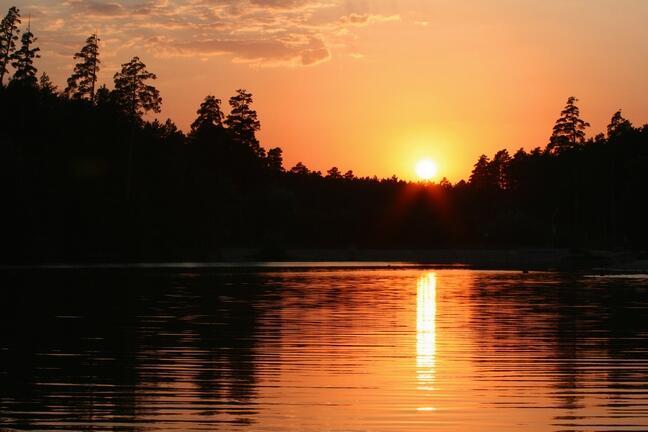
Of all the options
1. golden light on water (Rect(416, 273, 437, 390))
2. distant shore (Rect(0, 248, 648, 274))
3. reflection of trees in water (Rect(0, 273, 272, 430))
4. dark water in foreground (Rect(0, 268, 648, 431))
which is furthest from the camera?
distant shore (Rect(0, 248, 648, 274))

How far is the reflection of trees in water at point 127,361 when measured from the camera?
49.5 ft

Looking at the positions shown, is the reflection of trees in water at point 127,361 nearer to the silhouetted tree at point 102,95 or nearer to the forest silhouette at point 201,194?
the forest silhouette at point 201,194

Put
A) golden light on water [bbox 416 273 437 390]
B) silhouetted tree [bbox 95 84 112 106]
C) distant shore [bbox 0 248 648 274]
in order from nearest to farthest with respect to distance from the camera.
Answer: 1. golden light on water [bbox 416 273 437 390]
2. distant shore [bbox 0 248 648 274]
3. silhouetted tree [bbox 95 84 112 106]

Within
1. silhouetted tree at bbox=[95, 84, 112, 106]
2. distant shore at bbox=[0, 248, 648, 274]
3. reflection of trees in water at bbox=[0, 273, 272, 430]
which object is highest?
silhouetted tree at bbox=[95, 84, 112, 106]

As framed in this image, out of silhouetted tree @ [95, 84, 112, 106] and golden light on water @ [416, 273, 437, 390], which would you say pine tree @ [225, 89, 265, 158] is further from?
golden light on water @ [416, 273, 437, 390]

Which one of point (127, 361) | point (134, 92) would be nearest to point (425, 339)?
point (127, 361)

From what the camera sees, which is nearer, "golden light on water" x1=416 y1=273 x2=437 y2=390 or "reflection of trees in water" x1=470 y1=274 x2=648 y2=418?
"reflection of trees in water" x1=470 y1=274 x2=648 y2=418

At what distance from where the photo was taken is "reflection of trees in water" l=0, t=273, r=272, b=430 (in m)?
15.1

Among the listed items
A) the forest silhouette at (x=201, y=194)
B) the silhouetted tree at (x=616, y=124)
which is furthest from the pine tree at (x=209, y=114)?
the silhouetted tree at (x=616, y=124)

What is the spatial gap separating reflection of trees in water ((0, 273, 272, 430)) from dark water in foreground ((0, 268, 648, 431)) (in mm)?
47

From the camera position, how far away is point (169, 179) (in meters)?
125

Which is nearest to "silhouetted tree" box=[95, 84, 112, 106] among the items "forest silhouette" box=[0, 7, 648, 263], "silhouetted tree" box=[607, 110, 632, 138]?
"forest silhouette" box=[0, 7, 648, 263]

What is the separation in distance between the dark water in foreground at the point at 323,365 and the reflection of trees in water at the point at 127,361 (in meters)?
0.05

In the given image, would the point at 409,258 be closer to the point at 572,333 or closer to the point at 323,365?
the point at 572,333
